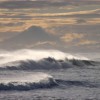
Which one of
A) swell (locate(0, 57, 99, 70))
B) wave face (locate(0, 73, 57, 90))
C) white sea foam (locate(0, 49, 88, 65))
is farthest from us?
white sea foam (locate(0, 49, 88, 65))

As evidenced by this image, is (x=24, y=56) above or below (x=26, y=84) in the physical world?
below

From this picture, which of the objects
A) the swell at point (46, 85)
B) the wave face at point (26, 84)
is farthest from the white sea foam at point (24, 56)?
the wave face at point (26, 84)

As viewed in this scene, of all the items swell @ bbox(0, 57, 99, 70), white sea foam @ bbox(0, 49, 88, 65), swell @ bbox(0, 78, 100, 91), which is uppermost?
swell @ bbox(0, 78, 100, 91)

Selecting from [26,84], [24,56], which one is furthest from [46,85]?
[24,56]

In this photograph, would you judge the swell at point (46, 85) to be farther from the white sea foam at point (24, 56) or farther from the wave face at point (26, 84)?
the white sea foam at point (24, 56)

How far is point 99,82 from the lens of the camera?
56094 mm

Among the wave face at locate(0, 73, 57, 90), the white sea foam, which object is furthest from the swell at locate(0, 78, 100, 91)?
the white sea foam

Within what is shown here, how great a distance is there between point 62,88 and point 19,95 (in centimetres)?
854

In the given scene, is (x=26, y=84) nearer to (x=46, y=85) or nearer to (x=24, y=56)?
(x=46, y=85)

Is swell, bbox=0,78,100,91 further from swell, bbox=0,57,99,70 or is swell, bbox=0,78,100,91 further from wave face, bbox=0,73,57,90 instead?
swell, bbox=0,57,99,70

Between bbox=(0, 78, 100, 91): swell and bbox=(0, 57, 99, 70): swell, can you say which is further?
bbox=(0, 57, 99, 70): swell

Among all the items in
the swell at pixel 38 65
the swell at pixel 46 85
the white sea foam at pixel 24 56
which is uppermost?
the swell at pixel 46 85

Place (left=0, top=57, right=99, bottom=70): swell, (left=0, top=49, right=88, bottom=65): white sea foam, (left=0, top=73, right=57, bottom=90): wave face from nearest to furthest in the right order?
(left=0, top=73, right=57, bottom=90): wave face < (left=0, top=57, right=99, bottom=70): swell < (left=0, top=49, right=88, bottom=65): white sea foam

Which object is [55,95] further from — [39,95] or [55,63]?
[55,63]
